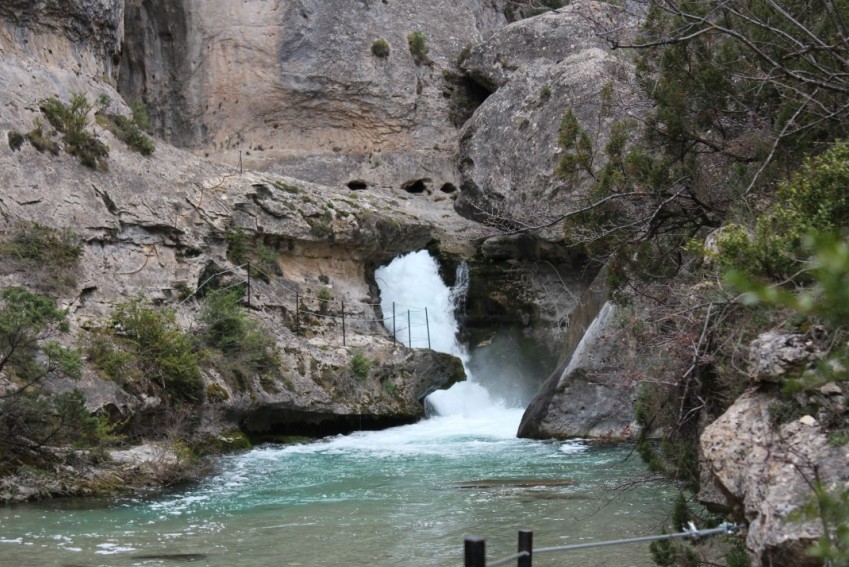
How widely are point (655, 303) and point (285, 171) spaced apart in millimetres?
22925

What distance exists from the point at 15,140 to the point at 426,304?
1142cm

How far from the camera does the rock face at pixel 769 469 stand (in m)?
4.27

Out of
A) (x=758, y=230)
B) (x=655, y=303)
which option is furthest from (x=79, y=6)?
(x=758, y=230)

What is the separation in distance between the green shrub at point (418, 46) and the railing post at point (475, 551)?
3032cm

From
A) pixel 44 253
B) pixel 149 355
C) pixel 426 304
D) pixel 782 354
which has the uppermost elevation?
pixel 44 253

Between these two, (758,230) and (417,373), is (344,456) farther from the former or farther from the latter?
(758,230)

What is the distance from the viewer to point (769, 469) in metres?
4.76

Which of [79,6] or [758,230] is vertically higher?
[79,6]

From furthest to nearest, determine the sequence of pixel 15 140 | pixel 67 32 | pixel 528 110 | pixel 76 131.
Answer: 1. pixel 528 110
2. pixel 67 32
3. pixel 76 131
4. pixel 15 140

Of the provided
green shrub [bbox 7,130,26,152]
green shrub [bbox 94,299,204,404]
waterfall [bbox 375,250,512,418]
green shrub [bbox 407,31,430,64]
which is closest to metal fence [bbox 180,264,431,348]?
waterfall [bbox 375,250,512,418]

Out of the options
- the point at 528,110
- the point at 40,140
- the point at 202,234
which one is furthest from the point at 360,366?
the point at 528,110

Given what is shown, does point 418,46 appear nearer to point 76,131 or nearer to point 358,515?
point 76,131

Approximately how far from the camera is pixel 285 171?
30109 millimetres

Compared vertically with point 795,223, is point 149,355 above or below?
below
